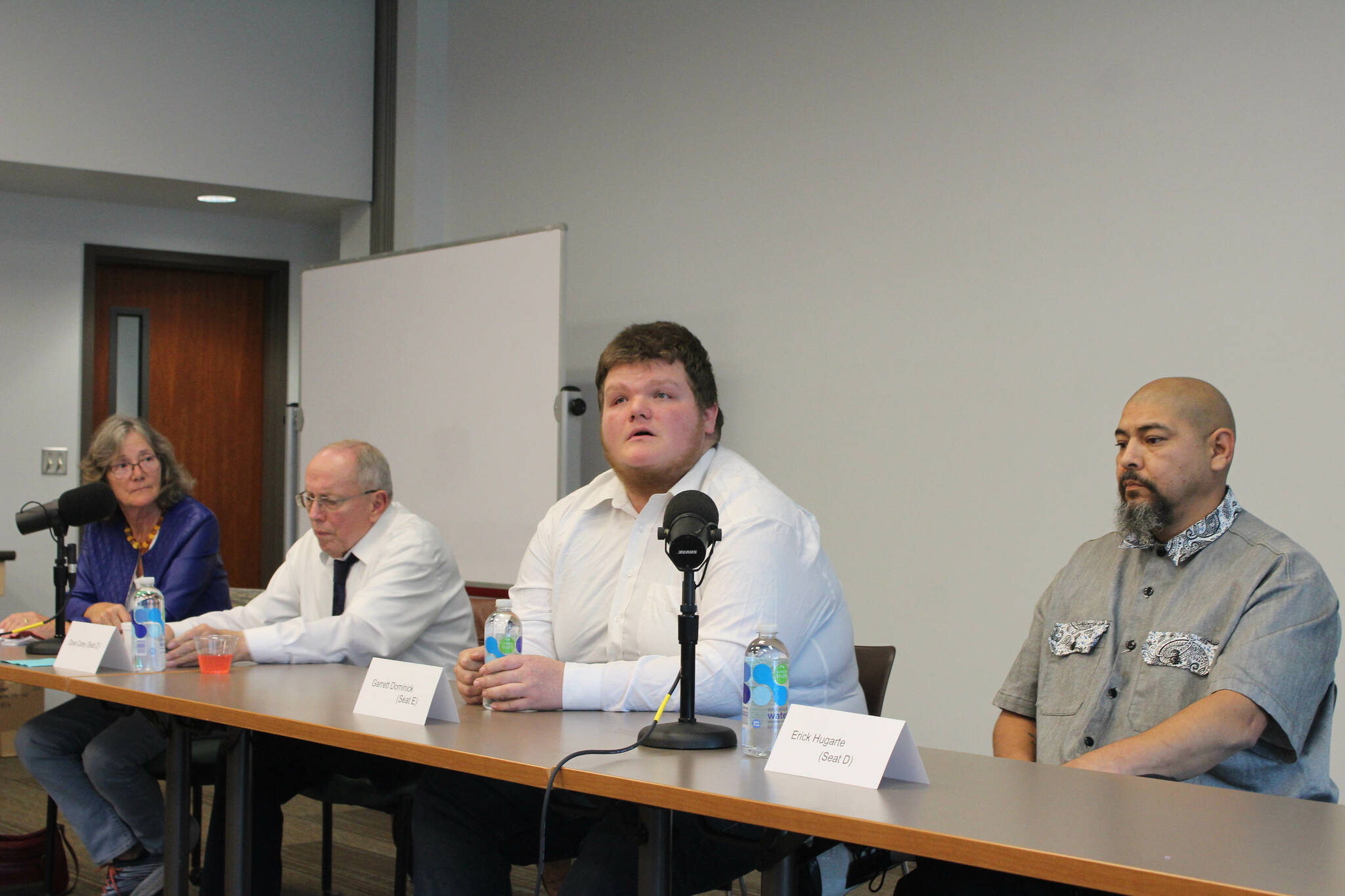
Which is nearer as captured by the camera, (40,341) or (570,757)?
(570,757)

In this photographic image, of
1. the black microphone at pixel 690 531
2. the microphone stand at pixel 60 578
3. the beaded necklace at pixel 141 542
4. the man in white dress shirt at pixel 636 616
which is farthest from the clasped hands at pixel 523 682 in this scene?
the beaded necklace at pixel 141 542

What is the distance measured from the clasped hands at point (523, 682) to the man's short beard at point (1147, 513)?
0.97 meters

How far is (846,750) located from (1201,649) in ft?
2.60

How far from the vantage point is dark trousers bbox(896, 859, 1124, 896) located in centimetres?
157

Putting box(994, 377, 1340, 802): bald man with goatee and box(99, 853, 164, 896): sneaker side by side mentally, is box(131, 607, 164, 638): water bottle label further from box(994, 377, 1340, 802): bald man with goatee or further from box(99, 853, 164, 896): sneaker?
box(994, 377, 1340, 802): bald man with goatee

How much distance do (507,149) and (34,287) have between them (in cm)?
222

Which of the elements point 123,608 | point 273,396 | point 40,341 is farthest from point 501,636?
point 273,396

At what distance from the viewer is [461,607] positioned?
2.95 meters

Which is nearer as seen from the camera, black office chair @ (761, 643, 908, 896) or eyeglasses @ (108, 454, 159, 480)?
black office chair @ (761, 643, 908, 896)

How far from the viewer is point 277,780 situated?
265 cm

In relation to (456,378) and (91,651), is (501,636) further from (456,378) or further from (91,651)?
(456,378)

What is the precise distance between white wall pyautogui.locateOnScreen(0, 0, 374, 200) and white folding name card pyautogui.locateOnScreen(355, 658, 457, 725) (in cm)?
381

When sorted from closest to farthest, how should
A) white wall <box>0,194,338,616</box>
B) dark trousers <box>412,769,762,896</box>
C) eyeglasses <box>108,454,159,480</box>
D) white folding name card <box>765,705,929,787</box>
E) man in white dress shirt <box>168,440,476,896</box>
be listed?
white folding name card <box>765,705,929,787</box> → dark trousers <box>412,769,762,896</box> → man in white dress shirt <box>168,440,476,896</box> → eyeglasses <box>108,454,159,480</box> → white wall <box>0,194,338,616</box>

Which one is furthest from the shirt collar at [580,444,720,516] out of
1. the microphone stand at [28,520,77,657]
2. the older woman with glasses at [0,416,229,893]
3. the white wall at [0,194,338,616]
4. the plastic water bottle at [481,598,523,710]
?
the white wall at [0,194,338,616]
